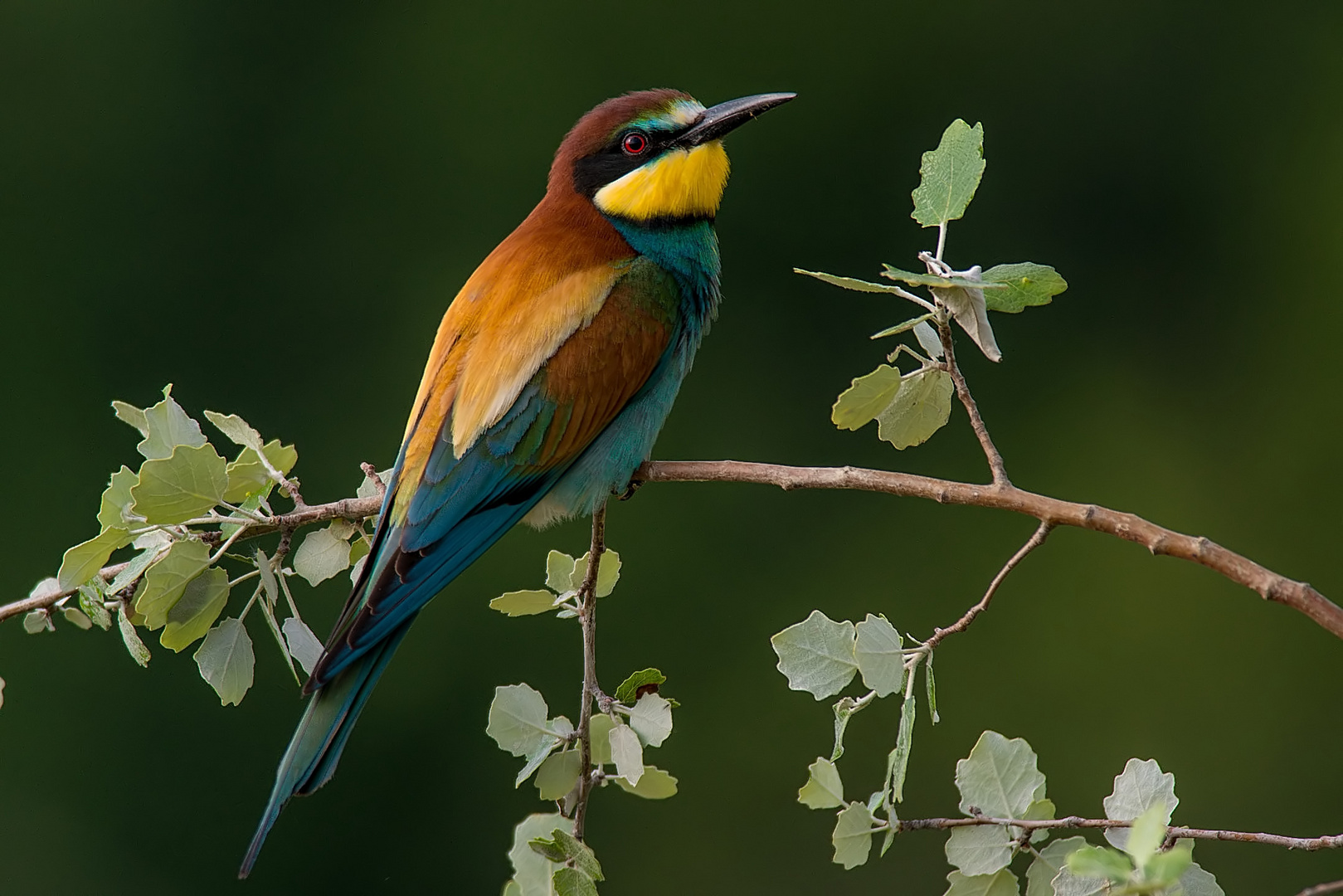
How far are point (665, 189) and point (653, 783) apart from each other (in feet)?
2.97

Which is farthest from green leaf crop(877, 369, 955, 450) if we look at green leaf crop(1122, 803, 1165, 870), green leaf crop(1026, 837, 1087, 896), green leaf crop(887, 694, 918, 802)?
green leaf crop(1122, 803, 1165, 870)

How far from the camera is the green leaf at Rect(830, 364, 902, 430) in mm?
1275

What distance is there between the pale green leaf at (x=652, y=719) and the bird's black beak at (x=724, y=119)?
92 centimetres

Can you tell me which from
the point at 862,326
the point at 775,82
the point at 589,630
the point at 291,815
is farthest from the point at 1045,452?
the point at 589,630

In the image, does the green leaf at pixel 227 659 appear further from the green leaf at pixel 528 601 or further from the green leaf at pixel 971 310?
the green leaf at pixel 971 310

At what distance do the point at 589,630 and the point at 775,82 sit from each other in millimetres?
3649

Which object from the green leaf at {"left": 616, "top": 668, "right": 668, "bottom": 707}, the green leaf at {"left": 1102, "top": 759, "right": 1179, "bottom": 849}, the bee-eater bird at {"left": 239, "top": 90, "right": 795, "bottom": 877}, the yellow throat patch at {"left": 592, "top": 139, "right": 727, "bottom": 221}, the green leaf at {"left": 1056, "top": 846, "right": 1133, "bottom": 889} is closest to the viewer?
the green leaf at {"left": 1056, "top": 846, "right": 1133, "bottom": 889}

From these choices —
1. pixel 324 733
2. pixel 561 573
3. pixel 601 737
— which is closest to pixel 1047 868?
pixel 601 737

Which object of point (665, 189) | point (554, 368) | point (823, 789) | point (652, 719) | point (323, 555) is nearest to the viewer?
point (823, 789)

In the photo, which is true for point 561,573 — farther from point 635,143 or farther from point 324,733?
point 635,143

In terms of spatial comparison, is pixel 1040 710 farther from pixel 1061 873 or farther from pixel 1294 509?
pixel 1061 873

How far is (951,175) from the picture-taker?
1.20 meters

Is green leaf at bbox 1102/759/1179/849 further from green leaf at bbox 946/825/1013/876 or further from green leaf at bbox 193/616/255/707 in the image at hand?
green leaf at bbox 193/616/255/707

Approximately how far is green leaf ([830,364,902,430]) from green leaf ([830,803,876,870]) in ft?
1.07
